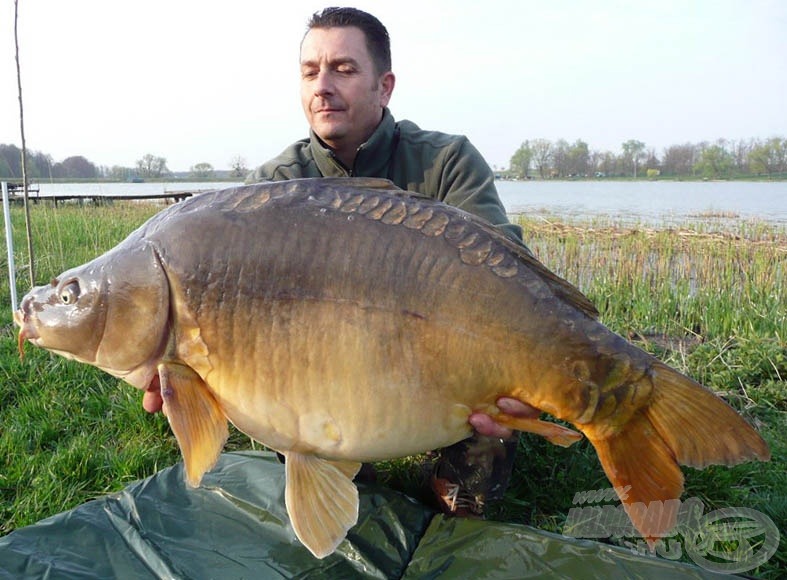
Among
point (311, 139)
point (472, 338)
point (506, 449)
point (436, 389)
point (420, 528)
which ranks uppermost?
point (311, 139)

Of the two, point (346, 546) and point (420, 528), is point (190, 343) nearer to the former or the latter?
point (346, 546)

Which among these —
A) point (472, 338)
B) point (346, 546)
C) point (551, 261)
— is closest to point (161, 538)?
point (346, 546)

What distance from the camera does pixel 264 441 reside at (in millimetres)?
1355

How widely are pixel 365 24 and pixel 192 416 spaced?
163 cm

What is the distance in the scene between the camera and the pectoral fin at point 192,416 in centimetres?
130

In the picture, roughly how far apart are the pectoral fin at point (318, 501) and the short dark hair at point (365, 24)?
1551 millimetres

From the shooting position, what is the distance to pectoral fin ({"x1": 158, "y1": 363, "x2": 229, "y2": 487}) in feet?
4.27

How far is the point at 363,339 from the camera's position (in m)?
1.23

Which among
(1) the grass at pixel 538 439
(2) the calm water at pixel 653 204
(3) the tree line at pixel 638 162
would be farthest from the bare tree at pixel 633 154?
(1) the grass at pixel 538 439

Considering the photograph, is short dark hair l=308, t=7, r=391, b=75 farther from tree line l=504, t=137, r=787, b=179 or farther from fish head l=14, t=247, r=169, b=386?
tree line l=504, t=137, r=787, b=179

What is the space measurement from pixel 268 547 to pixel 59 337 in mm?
768

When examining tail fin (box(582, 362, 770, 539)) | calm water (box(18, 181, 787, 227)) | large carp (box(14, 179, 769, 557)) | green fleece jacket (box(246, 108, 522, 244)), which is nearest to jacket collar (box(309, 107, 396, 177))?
green fleece jacket (box(246, 108, 522, 244))

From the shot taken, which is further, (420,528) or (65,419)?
(65,419)

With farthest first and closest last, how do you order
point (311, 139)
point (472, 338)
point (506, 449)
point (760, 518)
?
point (311, 139)
point (506, 449)
point (760, 518)
point (472, 338)
